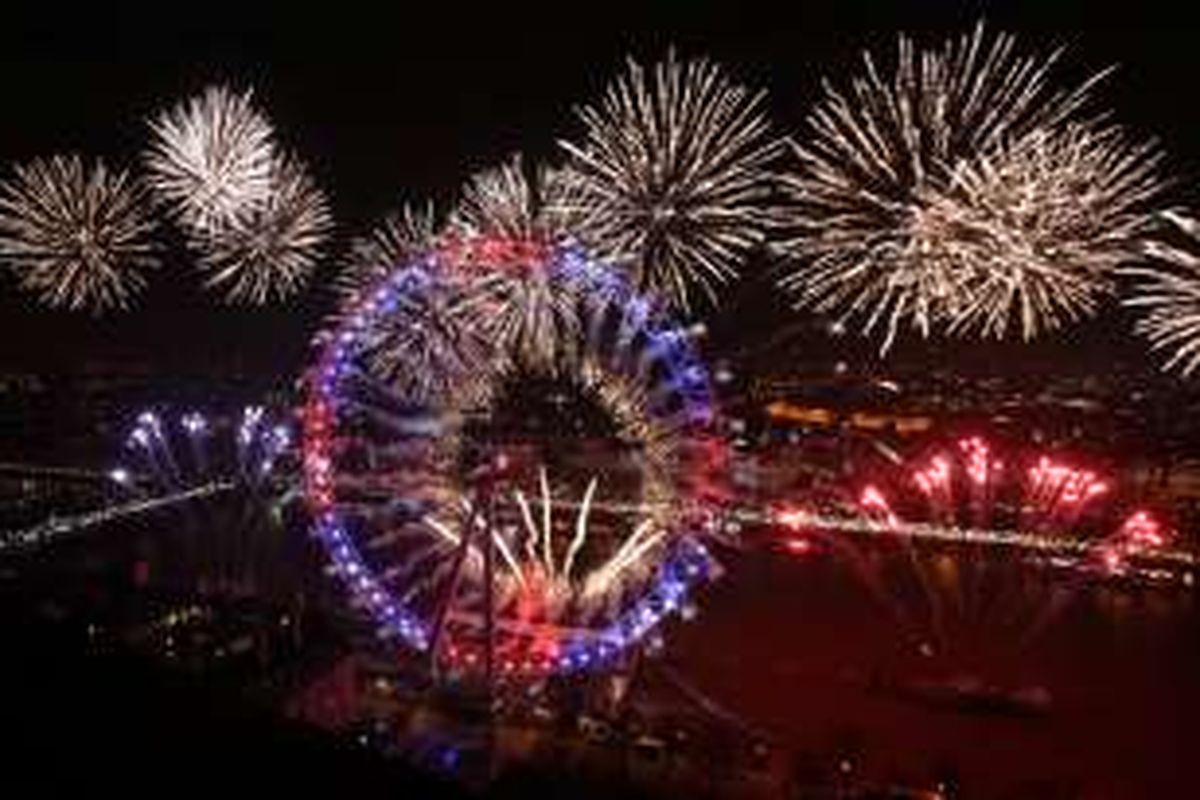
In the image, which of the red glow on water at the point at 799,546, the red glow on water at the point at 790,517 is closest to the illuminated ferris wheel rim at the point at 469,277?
the red glow on water at the point at 799,546

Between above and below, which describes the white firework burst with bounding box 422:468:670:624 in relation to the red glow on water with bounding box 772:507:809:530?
below

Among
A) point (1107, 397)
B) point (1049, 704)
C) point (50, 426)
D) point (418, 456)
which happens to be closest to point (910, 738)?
point (1049, 704)

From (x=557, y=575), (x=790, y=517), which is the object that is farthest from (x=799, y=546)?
(x=557, y=575)

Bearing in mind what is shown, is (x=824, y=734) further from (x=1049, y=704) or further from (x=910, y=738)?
(x=1049, y=704)

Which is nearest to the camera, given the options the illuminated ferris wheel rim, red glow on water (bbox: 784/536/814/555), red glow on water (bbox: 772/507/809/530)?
the illuminated ferris wheel rim

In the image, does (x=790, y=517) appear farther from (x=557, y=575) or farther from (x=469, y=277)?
(x=469, y=277)

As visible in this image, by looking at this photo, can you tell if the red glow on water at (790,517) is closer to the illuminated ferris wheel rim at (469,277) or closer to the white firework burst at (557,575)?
the white firework burst at (557,575)

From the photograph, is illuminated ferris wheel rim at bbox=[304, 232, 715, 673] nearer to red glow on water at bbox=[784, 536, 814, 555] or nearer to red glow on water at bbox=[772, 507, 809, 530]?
red glow on water at bbox=[784, 536, 814, 555]

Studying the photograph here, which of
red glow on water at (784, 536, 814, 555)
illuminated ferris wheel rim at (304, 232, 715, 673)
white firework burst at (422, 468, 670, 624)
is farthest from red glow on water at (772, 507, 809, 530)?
illuminated ferris wheel rim at (304, 232, 715, 673)

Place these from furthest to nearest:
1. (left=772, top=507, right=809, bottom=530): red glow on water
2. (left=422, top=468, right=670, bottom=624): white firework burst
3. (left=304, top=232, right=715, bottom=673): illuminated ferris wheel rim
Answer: (left=772, top=507, right=809, bottom=530): red glow on water → (left=422, top=468, right=670, bottom=624): white firework burst → (left=304, top=232, right=715, bottom=673): illuminated ferris wheel rim
